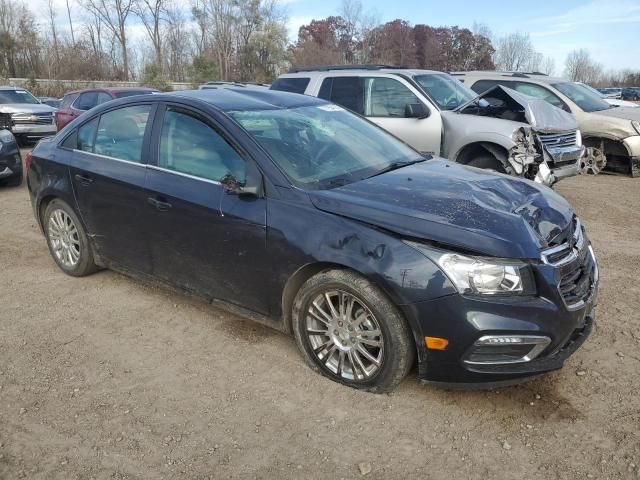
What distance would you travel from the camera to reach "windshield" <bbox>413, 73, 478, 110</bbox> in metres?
8.16

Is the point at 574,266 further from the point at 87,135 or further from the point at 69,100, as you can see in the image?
the point at 69,100

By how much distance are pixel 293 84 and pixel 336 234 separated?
623 cm

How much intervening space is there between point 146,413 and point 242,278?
0.99 m

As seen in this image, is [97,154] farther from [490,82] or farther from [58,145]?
[490,82]

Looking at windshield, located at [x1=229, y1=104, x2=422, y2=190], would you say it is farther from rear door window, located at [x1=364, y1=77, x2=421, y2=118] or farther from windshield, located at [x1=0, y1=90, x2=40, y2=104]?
windshield, located at [x1=0, y1=90, x2=40, y2=104]

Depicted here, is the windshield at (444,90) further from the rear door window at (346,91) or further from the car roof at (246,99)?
the car roof at (246,99)

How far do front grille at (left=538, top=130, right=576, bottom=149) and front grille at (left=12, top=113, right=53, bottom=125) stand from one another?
13762 millimetres

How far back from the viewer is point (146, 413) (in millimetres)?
3154

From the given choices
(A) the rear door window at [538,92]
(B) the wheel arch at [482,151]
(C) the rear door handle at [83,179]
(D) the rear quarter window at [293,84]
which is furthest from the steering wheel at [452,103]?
(C) the rear door handle at [83,179]

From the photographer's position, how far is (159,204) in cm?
400

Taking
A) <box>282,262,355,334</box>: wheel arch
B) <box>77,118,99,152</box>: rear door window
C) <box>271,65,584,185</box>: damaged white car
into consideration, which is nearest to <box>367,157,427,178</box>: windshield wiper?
<box>282,262,355,334</box>: wheel arch

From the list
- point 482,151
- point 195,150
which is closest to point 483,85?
point 482,151

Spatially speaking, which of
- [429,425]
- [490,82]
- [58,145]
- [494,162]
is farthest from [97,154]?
[490,82]

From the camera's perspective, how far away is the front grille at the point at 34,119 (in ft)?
51.4
